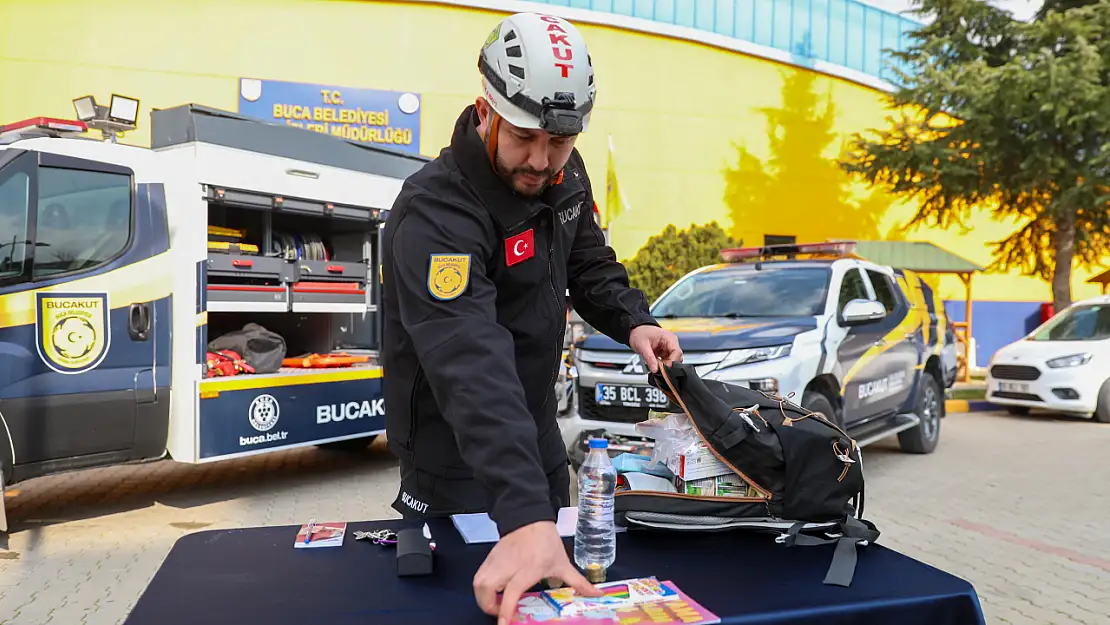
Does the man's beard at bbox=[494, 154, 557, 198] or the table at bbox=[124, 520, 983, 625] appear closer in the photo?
the table at bbox=[124, 520, 983, 625]

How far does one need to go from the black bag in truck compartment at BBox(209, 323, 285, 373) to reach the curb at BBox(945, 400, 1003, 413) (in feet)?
35.6

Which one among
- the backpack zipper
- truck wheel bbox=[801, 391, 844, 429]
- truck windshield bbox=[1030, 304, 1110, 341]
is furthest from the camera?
truck windshield bbox=[1030, 304, 1110, 341]

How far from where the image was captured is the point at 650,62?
18219 millimetres

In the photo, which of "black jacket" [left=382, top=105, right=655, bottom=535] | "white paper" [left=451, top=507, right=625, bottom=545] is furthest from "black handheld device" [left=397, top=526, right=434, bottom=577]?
"black jacket" [left=382, top=105, right=655, bottom=535]

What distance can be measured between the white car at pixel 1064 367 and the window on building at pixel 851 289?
6065mm

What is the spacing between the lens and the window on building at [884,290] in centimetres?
814

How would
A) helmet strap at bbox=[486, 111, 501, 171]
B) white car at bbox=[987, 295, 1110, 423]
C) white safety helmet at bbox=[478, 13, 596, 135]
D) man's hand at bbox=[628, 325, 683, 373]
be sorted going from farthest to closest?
white car at bbox=[987, 295, 1110, 423], man's hand at bbox=[628, 325, 683, 373], helmet strap at bbox=[486, 111, 501, 171], white safety helmet at bbox=[478, 13, 596, 135]

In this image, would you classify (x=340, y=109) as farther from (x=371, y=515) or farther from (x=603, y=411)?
(x=371, y=515)

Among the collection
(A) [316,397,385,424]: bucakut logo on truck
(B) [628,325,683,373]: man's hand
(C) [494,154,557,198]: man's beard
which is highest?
(C) [494,154,557,198]: man's beard

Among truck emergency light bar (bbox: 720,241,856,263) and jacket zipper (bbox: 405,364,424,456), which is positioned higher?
truck emergency light bar (bbox: 720,241,856,263)

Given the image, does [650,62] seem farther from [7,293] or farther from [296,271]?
[7,293]

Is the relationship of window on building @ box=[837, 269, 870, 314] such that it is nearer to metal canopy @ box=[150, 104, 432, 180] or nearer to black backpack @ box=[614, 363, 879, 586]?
metal canopy @ box=[150, 104, 432, 180]

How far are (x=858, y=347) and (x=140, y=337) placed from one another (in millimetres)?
5654

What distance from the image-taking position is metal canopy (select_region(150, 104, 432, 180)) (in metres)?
6.15
